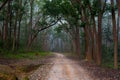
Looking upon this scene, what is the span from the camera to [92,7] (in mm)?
22719

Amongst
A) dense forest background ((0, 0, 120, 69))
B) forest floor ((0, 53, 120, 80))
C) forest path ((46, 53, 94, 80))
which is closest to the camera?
forest floor ((0, 53, 120, 80))

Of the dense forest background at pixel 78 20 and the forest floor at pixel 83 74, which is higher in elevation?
the dense forest background at pixel 78 20

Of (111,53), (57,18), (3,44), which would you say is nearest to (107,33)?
(111,53)

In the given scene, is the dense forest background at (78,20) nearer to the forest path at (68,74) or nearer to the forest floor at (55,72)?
the forest floor at (55,72)

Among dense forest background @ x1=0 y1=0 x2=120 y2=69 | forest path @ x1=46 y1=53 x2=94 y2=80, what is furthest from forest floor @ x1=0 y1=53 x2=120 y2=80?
dense forest background @ x1=0 y1=0 x2=120 y2=69

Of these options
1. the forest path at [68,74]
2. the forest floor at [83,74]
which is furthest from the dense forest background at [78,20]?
the forest path at [68,74]

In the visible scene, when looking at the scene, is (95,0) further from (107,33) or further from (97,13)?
(107,33)

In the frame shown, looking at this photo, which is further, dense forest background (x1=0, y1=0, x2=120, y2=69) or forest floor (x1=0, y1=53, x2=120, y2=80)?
dense forest background (x1=0, y1=0, x2=120, y2=69)

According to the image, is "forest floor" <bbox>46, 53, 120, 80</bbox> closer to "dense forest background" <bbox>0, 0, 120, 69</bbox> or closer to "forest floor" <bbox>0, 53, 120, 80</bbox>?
"forest floor" <bbox>0, 53, 120, 80</bbox>

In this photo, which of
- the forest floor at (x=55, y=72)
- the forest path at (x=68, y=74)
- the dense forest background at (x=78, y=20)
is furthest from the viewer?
the dense forest background at (x=78, y=20)

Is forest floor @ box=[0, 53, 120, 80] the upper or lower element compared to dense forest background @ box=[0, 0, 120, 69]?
lower

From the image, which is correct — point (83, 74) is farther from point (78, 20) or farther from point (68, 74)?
point (78, 20)

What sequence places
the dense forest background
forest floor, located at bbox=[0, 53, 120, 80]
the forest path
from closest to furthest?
forest floor, located at bbox=[0, 53, 120, 80]
the forest path
the dense forest background

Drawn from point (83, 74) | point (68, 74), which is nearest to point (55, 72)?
point (68, 74)
